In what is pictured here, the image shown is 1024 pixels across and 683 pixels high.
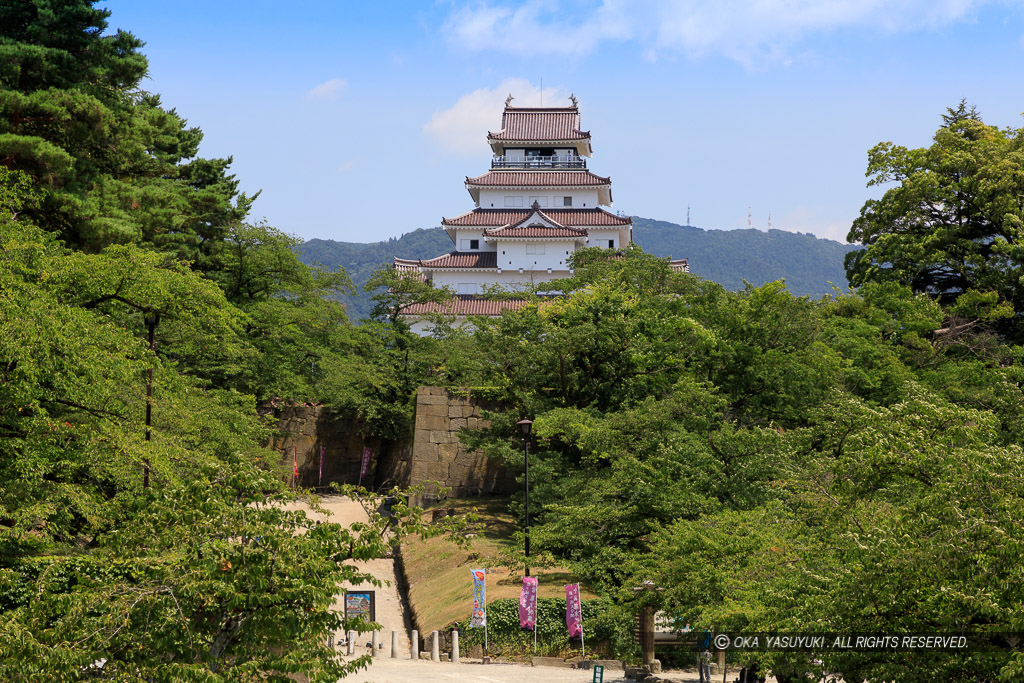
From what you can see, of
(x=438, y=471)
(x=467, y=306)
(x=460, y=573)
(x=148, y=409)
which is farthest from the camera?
(x=467, y=306)

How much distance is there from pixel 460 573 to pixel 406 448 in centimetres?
1210

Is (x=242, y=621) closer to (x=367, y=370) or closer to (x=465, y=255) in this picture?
(x=367, y=370)

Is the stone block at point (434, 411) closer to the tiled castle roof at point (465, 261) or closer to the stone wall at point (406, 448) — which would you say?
the stone wall at point (406, 448)

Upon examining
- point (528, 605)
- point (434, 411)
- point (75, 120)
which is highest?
point (75, 120)

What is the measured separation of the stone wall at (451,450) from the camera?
26078 mm

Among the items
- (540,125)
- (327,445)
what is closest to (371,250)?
(540,125)

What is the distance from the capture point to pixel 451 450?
1038 inches

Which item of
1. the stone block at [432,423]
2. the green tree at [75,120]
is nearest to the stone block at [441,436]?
the stone block at [432,423]

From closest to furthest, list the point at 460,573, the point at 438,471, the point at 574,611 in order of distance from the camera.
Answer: the point at 574,611, the point at 460,573, the point at 438,471

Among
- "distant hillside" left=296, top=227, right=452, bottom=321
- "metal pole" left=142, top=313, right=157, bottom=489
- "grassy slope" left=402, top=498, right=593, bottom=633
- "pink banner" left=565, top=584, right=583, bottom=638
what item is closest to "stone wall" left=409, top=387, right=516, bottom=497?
"grassy slope" left=402, top=498, right=593, bottom=633

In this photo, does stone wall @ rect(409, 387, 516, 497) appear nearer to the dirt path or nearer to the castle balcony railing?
the dirt path

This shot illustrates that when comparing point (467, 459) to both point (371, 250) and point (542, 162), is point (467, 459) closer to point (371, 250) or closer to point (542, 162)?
point (542, 162)

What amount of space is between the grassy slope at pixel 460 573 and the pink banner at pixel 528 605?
73 centimetres

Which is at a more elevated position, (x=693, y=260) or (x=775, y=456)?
(x=693, y=260)
